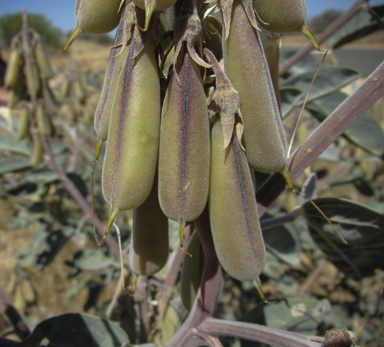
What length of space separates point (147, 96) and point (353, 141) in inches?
34.6

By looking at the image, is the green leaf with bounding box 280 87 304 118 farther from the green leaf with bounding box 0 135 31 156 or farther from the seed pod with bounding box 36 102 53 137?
the green leaf with bounding box 0 135 31 156

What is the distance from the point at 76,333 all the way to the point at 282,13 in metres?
0.77

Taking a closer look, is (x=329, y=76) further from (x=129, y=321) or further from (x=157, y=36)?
(x=129, y=321)

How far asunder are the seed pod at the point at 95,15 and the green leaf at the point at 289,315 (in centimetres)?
79

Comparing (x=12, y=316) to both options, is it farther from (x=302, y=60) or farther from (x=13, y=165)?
(x=302, y=60)

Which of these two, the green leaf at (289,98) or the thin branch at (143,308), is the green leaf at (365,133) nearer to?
the green leaf at (289,98)

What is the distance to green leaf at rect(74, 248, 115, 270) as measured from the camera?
1.42m

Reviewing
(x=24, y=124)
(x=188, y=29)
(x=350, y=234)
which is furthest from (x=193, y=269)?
(x=24, y=124)

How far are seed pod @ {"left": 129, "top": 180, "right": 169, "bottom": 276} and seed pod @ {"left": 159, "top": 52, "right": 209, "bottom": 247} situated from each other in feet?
0.32

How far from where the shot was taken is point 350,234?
807 mm

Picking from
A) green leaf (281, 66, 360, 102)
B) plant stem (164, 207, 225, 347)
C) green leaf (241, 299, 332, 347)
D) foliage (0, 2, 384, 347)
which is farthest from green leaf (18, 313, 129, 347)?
green leaf (281, 66, 360, 102)

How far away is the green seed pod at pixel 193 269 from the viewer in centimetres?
73

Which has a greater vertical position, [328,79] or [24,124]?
[328,79]

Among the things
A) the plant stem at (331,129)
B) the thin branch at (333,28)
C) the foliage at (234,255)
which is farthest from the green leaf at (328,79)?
the plant stem at (331,129)
